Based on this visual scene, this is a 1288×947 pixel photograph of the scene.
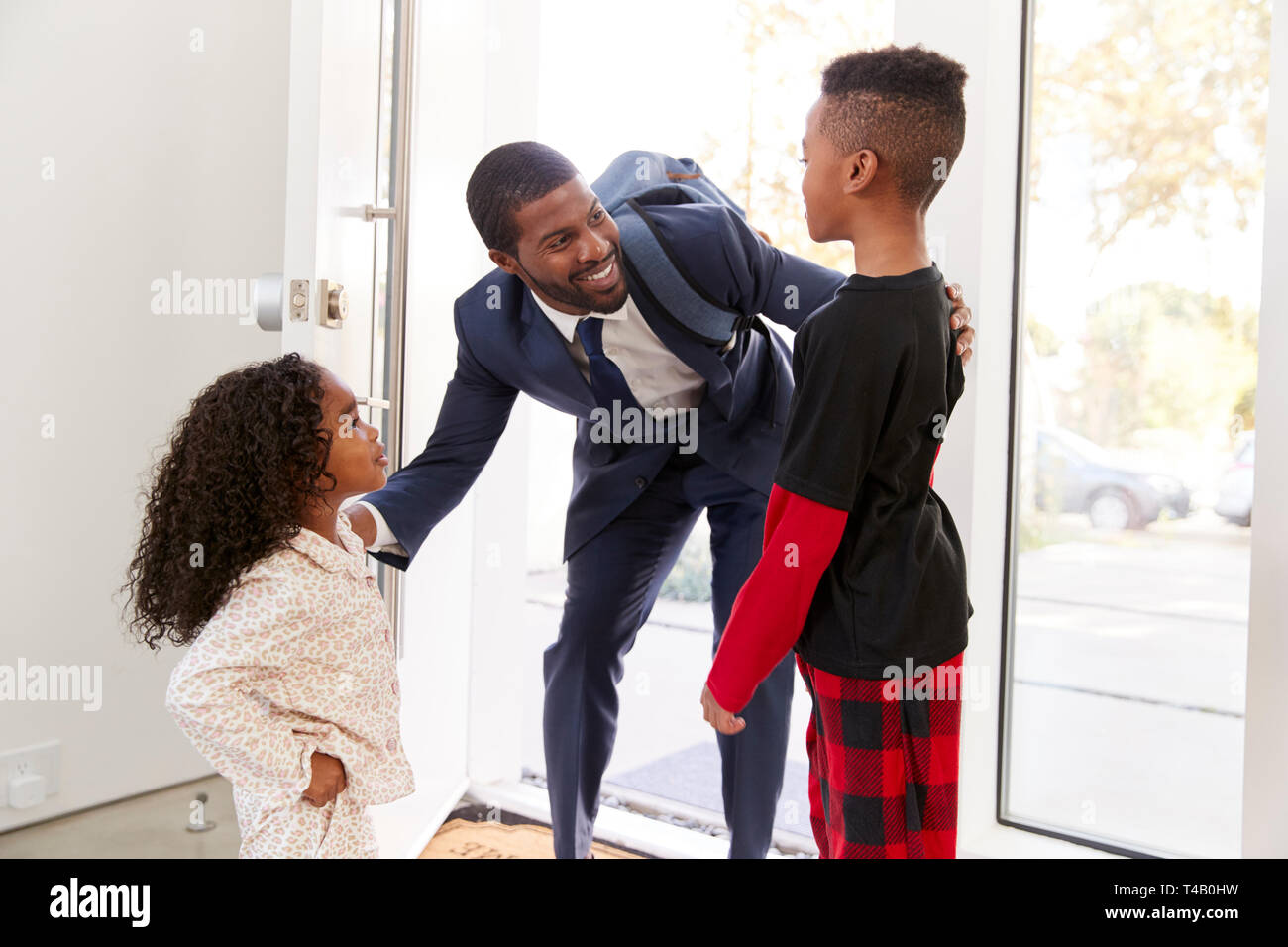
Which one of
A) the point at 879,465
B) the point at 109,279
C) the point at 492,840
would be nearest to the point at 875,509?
the point at 879,465

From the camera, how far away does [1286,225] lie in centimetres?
140

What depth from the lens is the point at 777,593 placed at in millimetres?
1070

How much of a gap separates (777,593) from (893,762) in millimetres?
231

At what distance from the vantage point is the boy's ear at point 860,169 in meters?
1.09

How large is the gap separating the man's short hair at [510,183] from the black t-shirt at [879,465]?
1.75ft

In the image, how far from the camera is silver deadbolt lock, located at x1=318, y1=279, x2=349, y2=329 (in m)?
1.32

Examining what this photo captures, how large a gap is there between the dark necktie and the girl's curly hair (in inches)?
17.3

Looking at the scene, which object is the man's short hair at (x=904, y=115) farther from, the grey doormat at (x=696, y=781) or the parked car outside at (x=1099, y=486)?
the grey doormat at (x=696, y=781)

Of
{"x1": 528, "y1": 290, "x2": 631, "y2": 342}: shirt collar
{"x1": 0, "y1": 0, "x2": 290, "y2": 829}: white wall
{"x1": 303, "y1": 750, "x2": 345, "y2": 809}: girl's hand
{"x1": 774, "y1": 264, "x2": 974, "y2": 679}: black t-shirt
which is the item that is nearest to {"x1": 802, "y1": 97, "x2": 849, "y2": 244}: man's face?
{"x1": 774, "y1": 264, "x2": 974, "y2": 679}: black t-shirt

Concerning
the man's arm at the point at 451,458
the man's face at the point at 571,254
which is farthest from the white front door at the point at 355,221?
the man's face at the point at 571,254

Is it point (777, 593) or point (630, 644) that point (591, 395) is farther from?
point (777, 593)

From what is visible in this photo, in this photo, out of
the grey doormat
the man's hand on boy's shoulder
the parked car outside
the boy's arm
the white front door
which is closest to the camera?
the boy's arm

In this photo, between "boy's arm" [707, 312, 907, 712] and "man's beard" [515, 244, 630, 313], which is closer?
"boy's arm" [707, 312, 907, 712]

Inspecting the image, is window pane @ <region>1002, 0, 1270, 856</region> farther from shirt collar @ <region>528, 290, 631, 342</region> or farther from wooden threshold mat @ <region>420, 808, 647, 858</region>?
wooden threshold mat @ <region>420, 808, 647, 858</region>
